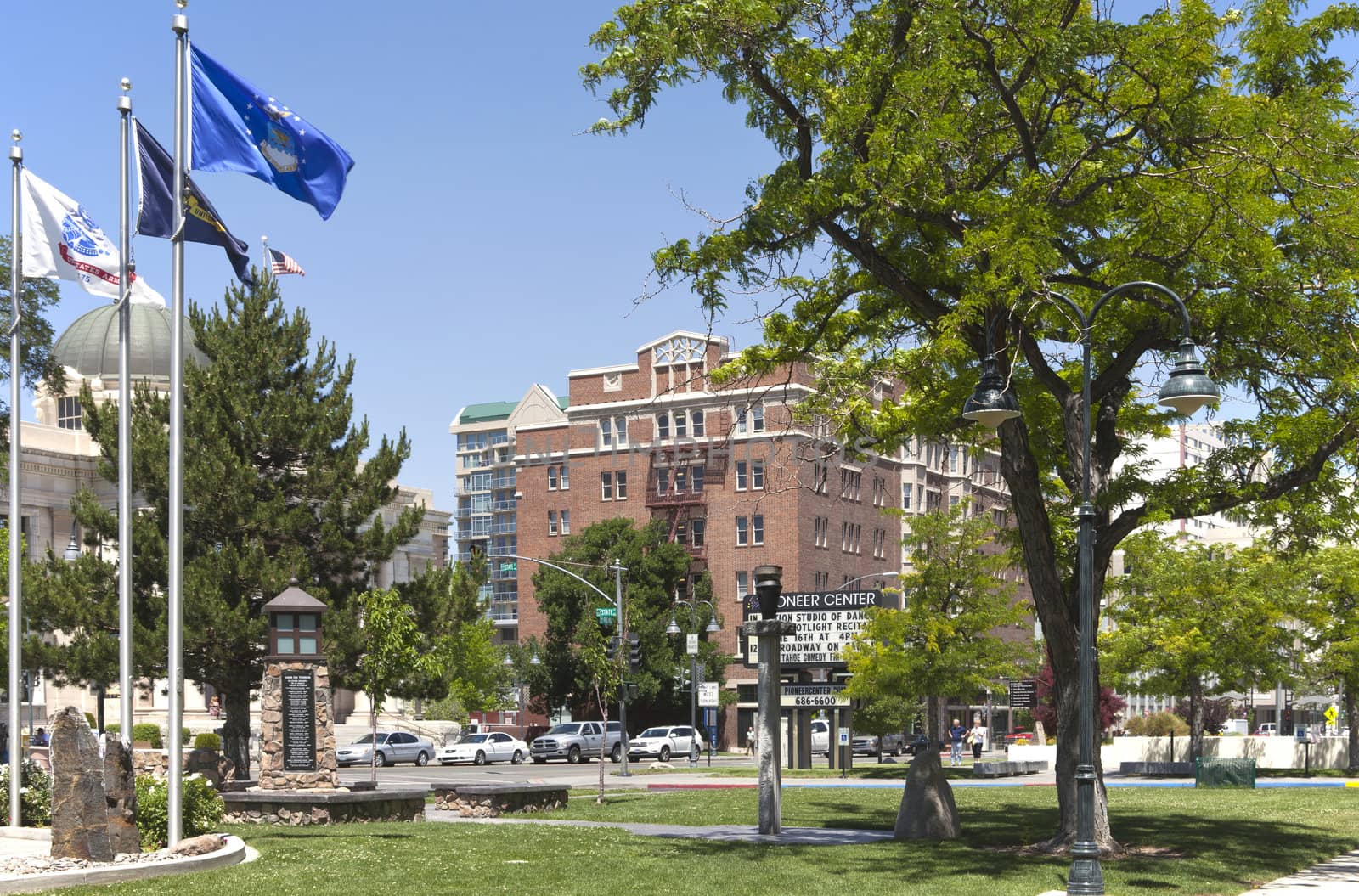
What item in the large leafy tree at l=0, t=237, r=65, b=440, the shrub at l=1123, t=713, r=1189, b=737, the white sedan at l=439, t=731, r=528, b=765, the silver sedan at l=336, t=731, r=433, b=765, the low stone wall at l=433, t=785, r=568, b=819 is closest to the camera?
the low stone wall at l=433, t=785, r=568, b=819

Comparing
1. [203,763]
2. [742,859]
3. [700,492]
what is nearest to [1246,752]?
[203,763]

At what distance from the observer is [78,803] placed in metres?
16.0

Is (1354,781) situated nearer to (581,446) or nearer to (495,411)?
(581,446)

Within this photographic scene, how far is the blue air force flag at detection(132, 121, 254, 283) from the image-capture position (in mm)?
18703

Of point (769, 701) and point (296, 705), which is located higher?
point (769, 701)

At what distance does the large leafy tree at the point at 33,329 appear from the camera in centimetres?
3503

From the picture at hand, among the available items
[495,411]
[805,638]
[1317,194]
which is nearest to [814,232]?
[1317,194]

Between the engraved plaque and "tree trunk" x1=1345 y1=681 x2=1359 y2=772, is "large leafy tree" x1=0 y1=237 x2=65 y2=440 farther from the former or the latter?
"tree trunk" x1=1345 y1=681 x2=1359 y2=772

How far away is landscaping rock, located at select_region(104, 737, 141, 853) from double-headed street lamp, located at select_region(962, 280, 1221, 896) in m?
9.61

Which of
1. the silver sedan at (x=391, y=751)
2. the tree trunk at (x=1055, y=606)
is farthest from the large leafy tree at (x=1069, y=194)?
the silver sedan at (x=391, y=751)

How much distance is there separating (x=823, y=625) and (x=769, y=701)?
1090 inches

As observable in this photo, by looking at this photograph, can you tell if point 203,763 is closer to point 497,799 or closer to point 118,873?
point 497,799

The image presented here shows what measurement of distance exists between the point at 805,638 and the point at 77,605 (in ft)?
73.6

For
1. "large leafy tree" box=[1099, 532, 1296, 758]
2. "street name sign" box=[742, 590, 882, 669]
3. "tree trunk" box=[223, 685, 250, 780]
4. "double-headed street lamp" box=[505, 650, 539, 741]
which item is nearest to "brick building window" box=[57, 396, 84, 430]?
"double-headed street lamp" box=[505, 650, 539, 741]
